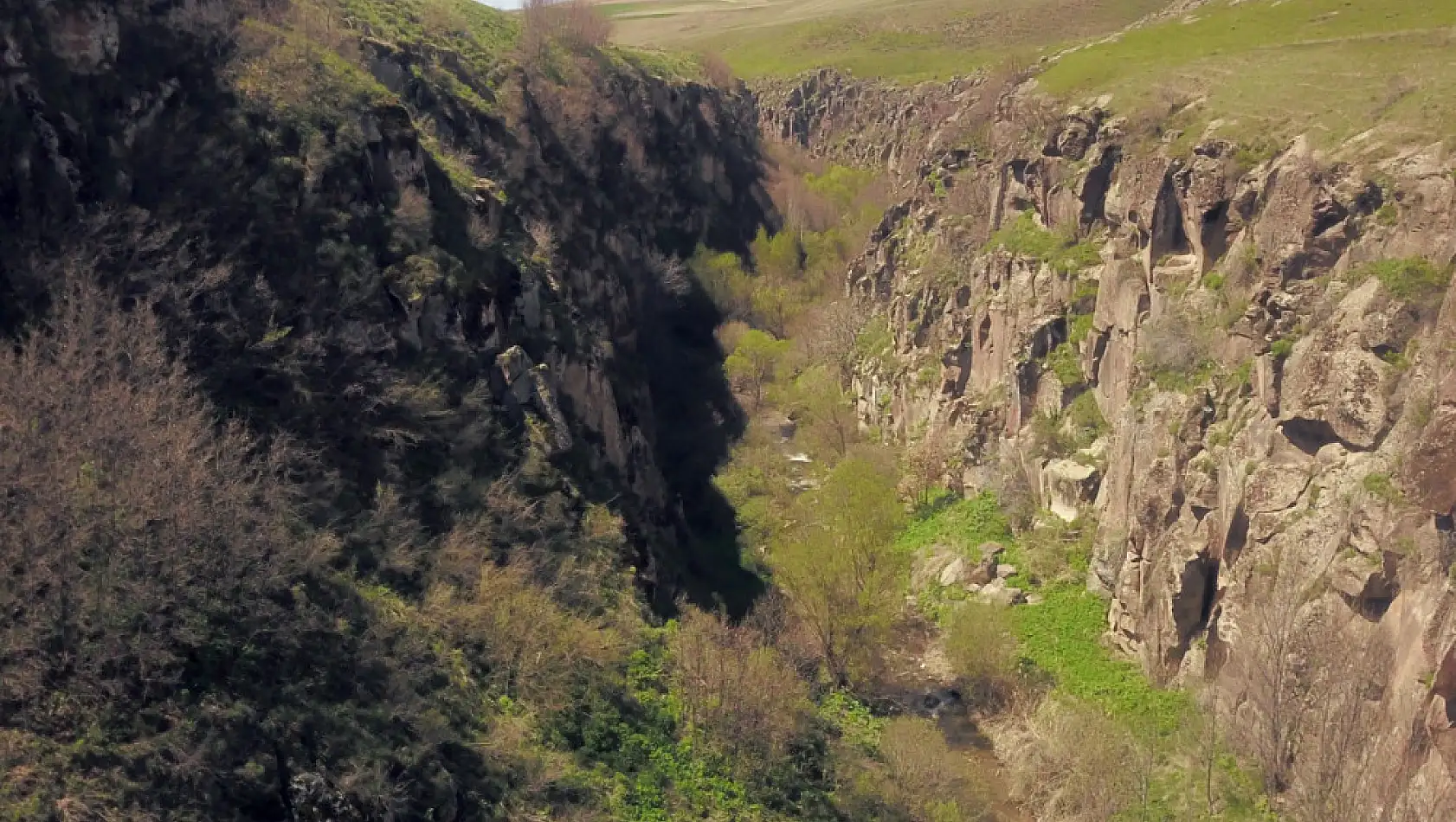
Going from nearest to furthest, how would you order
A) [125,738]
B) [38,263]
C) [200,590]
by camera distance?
1. [125,738]
2. [200,590]
3. [38,263]

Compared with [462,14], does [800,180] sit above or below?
below

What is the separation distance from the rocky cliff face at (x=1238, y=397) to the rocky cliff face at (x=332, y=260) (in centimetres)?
1515

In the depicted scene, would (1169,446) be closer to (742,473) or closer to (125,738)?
(742,473)

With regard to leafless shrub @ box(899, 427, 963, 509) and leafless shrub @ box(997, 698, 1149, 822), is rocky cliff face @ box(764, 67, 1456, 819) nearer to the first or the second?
leafless shrub @ box(899, 427, 963, 509)

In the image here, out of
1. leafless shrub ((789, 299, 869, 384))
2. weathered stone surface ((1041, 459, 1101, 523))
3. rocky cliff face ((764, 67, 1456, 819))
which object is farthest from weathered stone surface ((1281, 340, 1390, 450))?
leafless shrub ((789, 299, 869, 384))

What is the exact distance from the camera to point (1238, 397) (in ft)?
99.6

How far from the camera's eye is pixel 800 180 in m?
94.5

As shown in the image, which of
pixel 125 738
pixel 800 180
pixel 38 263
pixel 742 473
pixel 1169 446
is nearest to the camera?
pixel 125 738

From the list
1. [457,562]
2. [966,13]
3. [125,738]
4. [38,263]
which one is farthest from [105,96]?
[966,13]

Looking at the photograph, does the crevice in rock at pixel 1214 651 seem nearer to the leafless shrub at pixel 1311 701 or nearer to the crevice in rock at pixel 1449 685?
the leafless shrub at pixel 1311 701

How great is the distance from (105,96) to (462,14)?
2071 inches

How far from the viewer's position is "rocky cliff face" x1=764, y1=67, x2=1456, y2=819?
21781 millimetres

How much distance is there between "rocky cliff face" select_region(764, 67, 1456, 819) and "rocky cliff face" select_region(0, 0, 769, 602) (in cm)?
1515

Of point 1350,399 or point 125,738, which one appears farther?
point 1350,399
